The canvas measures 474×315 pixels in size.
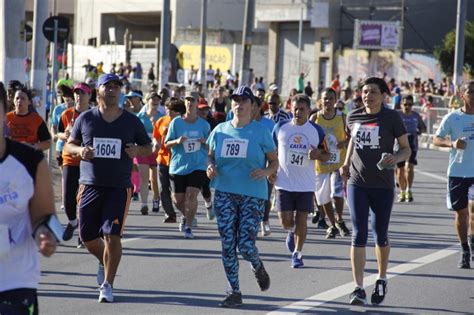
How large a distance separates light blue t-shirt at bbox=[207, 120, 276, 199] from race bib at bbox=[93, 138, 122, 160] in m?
0.91

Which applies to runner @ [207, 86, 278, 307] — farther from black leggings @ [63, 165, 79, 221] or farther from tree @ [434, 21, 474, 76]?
tree @ [434, 21, 474, 76]

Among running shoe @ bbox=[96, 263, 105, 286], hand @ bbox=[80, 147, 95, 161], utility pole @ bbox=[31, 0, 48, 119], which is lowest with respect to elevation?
running shoe @ bbox=[96, 263, 105, 286]

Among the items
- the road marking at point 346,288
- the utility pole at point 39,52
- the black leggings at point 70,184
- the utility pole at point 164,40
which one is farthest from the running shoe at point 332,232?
the utility pole at point 164,40

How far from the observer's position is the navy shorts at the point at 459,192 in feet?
39.7

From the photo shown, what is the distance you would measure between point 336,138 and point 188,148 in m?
2.02

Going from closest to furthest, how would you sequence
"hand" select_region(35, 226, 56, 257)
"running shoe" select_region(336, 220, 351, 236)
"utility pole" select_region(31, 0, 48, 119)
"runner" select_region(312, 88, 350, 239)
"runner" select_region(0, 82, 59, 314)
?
"hand" select_region(35, 226, 56, 257) < "runner" select_region(0, 82, 59, 314) < "runner" select_region(312, 88, 350, 239) < "running shoe" select_region(336, 220, 351, 236) < "utility pole" select_region(31, 0, 48, 119)

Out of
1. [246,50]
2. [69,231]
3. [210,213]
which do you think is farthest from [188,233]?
[246,50]

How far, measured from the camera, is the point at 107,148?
974 cm

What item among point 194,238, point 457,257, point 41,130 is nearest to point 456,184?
point 457,257

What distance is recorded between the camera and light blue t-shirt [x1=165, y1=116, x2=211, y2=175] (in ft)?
47.2

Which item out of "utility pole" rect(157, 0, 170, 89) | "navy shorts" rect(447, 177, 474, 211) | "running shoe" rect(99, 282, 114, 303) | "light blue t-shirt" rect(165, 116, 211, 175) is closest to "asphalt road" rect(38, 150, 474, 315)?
"running shoe" rect(99, 282, 114, 303)

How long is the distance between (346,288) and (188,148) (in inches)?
173

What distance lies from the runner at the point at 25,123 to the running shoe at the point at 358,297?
14.2 ft

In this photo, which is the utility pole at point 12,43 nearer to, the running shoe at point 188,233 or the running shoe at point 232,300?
→ the running shoe at point 188,233
